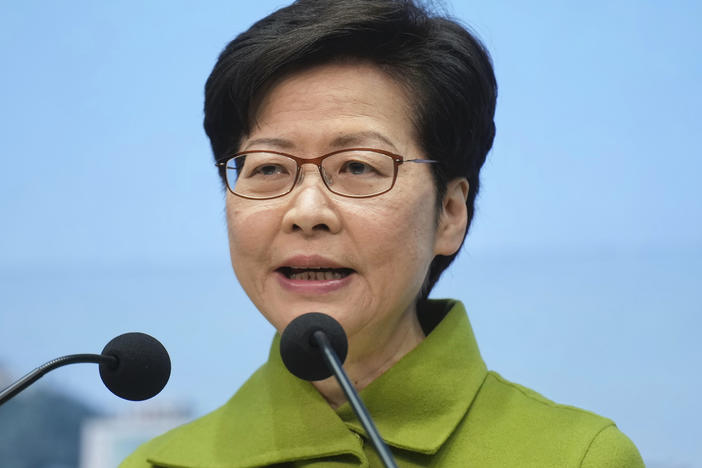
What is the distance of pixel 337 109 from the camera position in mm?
1519

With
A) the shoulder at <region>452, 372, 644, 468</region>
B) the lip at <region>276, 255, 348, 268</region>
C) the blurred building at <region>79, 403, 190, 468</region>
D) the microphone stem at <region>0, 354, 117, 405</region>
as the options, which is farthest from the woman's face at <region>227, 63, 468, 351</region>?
the blurred building at <region>79, 403, 190, 468</region>

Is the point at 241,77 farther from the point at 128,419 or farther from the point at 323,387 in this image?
the point at 128,419

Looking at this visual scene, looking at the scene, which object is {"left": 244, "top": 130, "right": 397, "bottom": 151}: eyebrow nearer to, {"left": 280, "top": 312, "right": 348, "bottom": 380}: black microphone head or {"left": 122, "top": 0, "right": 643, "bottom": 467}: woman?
{"left": 122, "top": 0, "right": 643, "bottom": 467}: woman

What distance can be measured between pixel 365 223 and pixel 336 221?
0.04 m

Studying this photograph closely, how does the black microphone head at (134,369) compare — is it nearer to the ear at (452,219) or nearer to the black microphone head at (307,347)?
the black microphone head at (307,347)

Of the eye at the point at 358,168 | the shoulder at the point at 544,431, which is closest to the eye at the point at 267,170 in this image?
the eye at the point at 358,168

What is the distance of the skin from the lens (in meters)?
1.48

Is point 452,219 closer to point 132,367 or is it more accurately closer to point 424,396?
point 424,396

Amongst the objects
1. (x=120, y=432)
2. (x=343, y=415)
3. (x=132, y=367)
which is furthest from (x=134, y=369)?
(x=120, y=432)

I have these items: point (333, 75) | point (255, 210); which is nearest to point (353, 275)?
point (255, 210)

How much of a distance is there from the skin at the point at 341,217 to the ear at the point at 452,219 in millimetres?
44

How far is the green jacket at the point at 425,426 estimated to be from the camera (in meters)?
1.52

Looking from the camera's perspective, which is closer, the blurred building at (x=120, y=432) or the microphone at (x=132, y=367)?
the microphone at (x=132, y=367)

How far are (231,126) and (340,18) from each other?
0.26m
